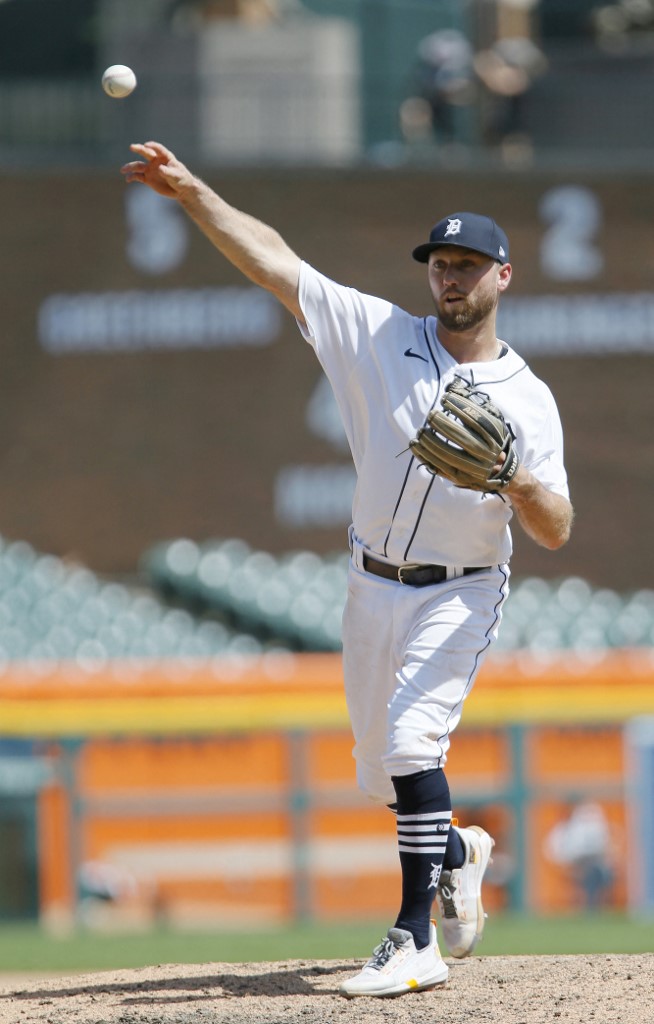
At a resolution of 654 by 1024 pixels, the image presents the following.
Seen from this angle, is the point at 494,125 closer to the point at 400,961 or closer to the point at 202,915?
the point at 202,915

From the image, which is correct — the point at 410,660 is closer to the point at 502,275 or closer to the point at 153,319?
the point at 502,275

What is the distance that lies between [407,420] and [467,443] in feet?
0.99

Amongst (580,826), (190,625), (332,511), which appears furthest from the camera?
(332,511)

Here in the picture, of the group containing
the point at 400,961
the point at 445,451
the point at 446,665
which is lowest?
the point at 400,961

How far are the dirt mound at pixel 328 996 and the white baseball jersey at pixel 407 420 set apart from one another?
0.95 m

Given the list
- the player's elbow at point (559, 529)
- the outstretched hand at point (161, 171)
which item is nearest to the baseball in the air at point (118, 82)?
the outstretched hand at point (161, 171)

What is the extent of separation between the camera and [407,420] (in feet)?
11.8

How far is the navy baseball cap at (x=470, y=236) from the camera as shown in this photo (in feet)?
11.6

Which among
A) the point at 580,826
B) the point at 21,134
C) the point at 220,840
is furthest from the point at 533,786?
the point at 21,134

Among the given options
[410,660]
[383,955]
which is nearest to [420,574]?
[410,660]

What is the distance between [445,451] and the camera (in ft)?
11.0

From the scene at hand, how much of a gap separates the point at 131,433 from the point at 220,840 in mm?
4405

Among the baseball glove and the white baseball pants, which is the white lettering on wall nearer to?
the white baseball pants

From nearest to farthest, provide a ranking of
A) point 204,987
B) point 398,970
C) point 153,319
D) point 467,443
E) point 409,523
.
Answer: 1. point 467,443
2. point 398,970
3. point 409,523
4. point 204,987
5. point 153,319
